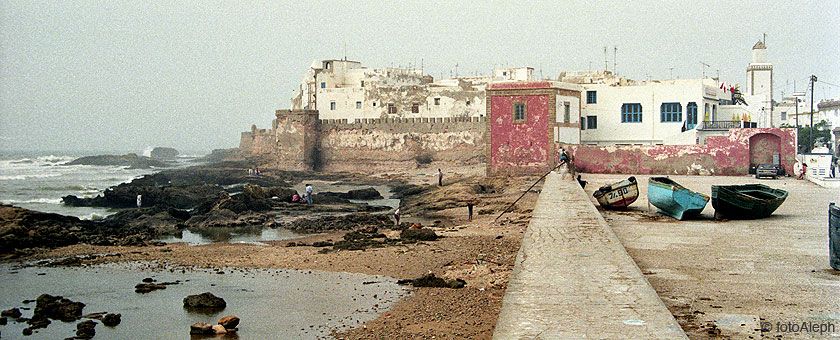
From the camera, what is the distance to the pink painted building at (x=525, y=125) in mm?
30906

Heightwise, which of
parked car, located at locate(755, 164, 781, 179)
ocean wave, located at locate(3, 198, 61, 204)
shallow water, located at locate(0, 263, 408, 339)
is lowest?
ocean wave, located at locate(3, 198, 61, 204)

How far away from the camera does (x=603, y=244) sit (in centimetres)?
970

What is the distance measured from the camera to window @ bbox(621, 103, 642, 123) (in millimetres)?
35062

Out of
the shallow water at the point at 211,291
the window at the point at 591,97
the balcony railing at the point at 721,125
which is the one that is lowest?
the shallow water at the point at 211,291

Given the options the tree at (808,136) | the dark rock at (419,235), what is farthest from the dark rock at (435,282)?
the tree at (808,136)

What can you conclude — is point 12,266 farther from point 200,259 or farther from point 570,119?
point 570,119

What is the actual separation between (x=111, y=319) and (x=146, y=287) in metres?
2.05

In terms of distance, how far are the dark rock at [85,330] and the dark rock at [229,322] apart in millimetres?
1630

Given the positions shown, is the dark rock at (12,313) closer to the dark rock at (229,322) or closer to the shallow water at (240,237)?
the dark rock at (229,322)

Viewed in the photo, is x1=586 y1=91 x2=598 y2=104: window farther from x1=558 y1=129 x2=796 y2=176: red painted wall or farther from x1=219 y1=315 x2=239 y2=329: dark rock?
x1=219 y1=315 x2=239 y2=329: dark rock

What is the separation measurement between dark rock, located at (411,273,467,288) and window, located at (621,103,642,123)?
83.2 ft

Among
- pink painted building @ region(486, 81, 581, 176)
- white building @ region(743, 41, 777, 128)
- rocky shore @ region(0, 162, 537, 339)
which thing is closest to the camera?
rocky shore @ region(0, 162, 537, 339)

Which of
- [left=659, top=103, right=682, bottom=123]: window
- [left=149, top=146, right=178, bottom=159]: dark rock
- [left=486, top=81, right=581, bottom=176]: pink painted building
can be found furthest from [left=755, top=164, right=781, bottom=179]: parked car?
[left=149, top=146, right=178, bottom=159]: dark rock

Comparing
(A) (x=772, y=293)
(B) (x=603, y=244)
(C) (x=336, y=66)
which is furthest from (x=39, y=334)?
(C) (x=336, y=66)
